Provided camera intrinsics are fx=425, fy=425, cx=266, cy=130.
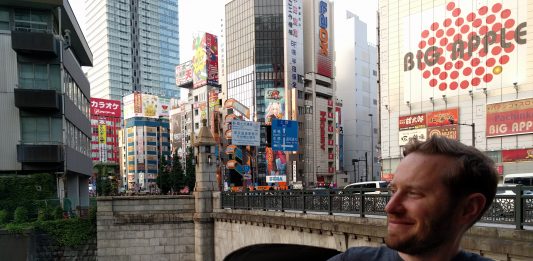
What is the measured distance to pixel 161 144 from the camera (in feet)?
336

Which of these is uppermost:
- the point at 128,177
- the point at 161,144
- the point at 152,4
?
the point at 152,4

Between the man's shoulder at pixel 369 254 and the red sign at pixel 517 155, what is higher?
the man's shoulder at pixel 369 254

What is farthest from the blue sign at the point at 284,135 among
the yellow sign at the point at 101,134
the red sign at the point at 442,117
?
the yellow sign at the point at 101,134

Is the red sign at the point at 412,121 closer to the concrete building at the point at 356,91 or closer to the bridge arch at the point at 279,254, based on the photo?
the bridge arch at the point at 279,254

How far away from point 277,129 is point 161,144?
7818 cm

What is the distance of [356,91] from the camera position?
3671 inches

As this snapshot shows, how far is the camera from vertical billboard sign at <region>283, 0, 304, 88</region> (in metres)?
71.0

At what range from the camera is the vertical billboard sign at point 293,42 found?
71000mm

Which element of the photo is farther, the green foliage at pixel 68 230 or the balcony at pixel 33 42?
the balcony at pixel 33 42

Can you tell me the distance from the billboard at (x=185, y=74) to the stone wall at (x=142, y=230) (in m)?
72.9

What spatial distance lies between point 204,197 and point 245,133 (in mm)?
9911

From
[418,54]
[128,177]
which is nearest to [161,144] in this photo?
[128,177]

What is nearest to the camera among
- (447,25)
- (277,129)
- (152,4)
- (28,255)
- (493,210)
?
(493,210)

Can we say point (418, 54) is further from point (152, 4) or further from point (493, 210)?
point (152, 4)
